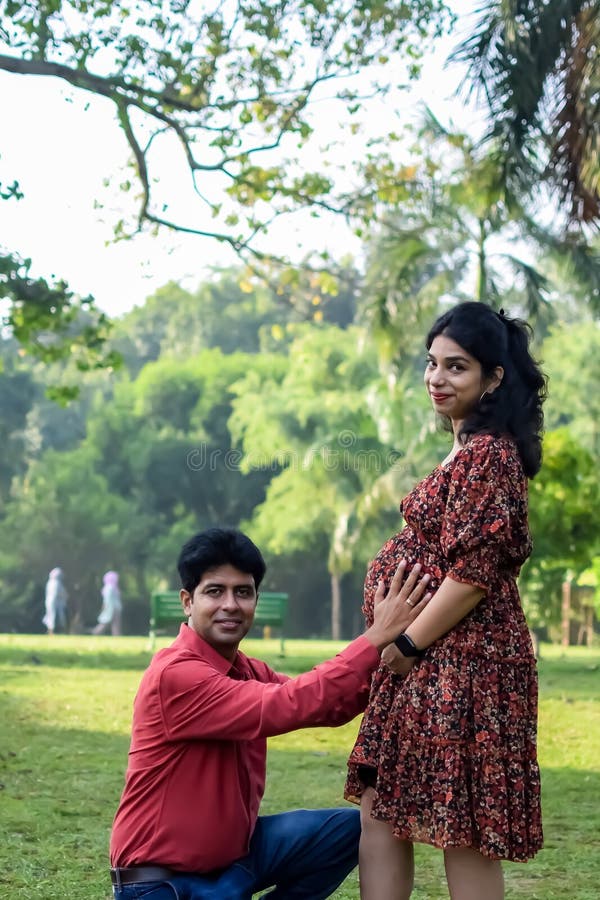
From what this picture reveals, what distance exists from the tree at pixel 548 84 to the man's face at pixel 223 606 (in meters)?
9.11

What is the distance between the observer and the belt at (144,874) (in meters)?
3.31

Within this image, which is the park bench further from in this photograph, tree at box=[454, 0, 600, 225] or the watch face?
the watch face

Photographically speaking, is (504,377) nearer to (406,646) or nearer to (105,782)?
(406,646)

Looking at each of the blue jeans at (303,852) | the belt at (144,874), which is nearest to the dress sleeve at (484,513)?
the blue jeans at (303,852)

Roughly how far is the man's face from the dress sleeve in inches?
21.6

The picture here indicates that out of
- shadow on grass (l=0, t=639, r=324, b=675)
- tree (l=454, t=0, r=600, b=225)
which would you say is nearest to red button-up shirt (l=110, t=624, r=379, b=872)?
tree (l=454, t=0, r=600, b=225)

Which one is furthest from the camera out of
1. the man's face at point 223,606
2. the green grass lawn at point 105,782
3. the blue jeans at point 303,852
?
the green grass lawn at point 105,782

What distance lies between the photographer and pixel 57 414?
2133 inches

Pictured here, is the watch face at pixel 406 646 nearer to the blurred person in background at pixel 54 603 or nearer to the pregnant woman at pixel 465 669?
the pregnant woman at pixel 465 669

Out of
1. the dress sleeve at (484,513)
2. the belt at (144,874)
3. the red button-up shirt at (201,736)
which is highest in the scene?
the dress sleeve at (484,513)

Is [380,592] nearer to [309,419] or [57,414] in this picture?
[309,419]

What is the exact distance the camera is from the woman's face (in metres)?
3.49

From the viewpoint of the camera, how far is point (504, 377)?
352 centimetres

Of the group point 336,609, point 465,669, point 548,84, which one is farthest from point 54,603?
point 465,669
